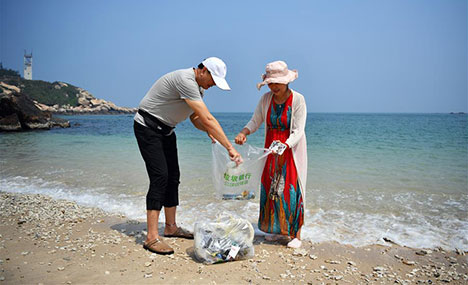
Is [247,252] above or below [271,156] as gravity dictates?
below

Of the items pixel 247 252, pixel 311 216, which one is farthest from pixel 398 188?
pixel 247 252

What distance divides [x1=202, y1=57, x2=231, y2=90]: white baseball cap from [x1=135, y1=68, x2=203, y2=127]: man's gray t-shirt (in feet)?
0.58

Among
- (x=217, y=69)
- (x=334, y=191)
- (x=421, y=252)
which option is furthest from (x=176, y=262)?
(x=334, y=191)

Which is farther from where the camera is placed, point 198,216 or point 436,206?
point 436,206

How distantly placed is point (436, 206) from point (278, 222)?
10.8 feet

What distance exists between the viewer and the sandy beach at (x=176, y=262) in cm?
295

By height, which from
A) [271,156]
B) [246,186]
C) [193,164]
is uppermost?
[271,156]

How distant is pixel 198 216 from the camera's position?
5.11m

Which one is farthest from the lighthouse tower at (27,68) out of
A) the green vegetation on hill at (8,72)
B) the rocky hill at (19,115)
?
the rocky hill at (19,115)

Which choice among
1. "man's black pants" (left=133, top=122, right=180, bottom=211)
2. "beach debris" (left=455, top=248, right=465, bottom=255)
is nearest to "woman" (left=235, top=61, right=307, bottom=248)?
"man's black pants" (left=133, top=122, right=180, bottom=211)

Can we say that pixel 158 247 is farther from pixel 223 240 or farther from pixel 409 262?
pixel 409 262

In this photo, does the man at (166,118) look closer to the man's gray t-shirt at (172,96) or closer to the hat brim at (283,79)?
the man's gray t-shirt at (172,96)

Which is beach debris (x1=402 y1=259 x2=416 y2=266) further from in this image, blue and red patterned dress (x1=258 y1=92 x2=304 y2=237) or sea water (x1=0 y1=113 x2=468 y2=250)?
blue and red patterned dress (x1=258 y1=92 x2=304 y2=237)

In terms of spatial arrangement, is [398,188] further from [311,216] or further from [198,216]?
[198,216]
